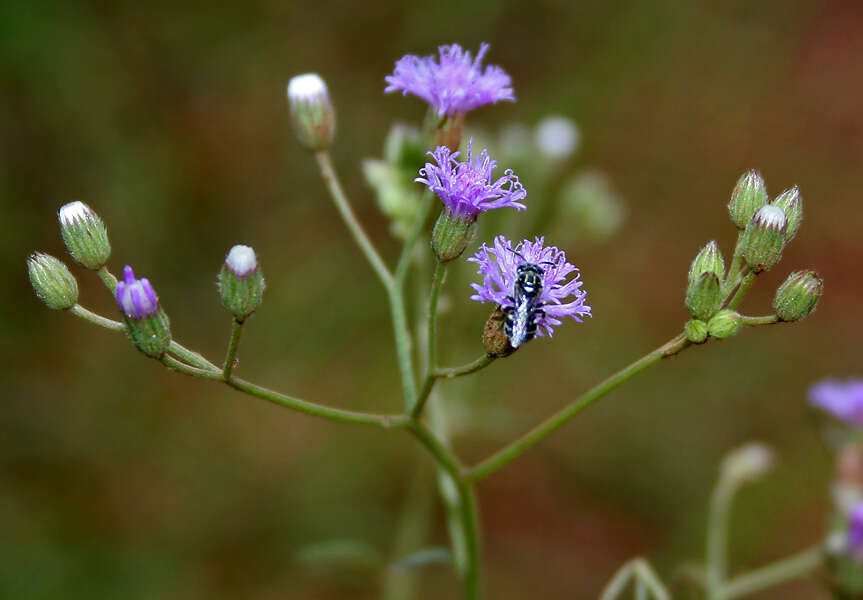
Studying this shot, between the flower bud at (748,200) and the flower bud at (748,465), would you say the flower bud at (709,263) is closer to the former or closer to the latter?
the flower bud at (748,200)

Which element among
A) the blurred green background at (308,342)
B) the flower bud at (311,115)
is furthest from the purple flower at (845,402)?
the flower bud at (311,115)

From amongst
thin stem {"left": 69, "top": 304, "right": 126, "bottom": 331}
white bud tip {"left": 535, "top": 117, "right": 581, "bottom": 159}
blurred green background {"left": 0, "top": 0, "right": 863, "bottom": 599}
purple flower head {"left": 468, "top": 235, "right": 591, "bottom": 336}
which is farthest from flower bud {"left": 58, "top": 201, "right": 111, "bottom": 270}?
blurred green background {"left": 0, "top": 0, "right": 863, "bottom": 599}

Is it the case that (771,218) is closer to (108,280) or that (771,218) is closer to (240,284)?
(240,284)

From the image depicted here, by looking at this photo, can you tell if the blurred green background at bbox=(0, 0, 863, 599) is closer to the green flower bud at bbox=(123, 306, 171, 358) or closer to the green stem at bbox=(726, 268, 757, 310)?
the green stem at bbox=(726, 268, 757, 310)

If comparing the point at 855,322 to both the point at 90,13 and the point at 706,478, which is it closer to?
the point at 706,478

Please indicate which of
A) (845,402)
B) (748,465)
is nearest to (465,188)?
(748,465)

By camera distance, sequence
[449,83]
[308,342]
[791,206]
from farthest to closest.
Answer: [308,342] → [449,83] → [791,206]

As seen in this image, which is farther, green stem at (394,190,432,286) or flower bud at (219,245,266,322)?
green stem at (394,190,432,286)
